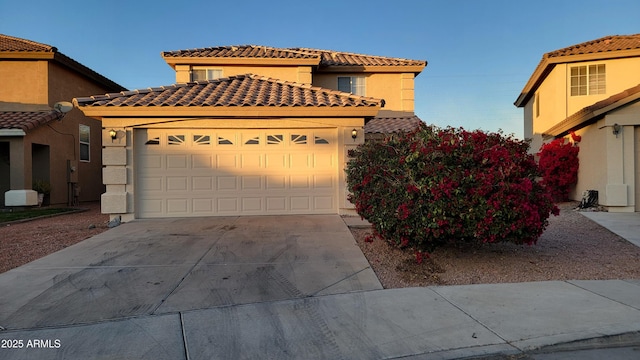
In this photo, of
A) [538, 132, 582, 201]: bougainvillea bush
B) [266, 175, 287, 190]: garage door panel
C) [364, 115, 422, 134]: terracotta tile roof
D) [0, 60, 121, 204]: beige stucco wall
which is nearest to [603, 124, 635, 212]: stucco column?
[538, 132, 582, 201]: bougainvillea bush

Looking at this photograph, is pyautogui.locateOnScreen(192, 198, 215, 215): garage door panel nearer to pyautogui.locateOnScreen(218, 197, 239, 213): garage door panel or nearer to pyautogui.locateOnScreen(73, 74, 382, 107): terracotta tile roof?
pyautogui.locateOnScreen(218, 197, 239, 213): garage door panel

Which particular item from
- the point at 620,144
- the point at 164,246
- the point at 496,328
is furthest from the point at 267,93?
the point at 620,144

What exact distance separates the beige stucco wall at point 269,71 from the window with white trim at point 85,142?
5.67 metres

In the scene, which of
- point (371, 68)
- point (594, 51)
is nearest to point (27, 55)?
point (371, 68)

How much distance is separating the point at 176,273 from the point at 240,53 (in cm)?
1274

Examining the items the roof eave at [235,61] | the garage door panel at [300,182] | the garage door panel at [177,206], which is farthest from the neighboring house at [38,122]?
the garage door panel at [300,182]

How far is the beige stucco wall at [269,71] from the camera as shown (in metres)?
16.5

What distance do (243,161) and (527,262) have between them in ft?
23.4

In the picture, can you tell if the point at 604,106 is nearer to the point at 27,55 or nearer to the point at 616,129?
the point at 616,129

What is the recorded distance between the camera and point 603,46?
16.4m

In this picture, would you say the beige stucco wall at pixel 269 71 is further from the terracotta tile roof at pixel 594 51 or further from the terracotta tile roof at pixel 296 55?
the terracotta tile roof at pixel 594 51

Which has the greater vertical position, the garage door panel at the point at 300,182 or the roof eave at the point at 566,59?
the roof eave at the point at 566,59

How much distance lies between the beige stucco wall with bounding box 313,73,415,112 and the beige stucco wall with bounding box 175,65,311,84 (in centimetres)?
134

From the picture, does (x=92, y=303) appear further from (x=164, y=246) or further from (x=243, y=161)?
(x=243, y=161)
